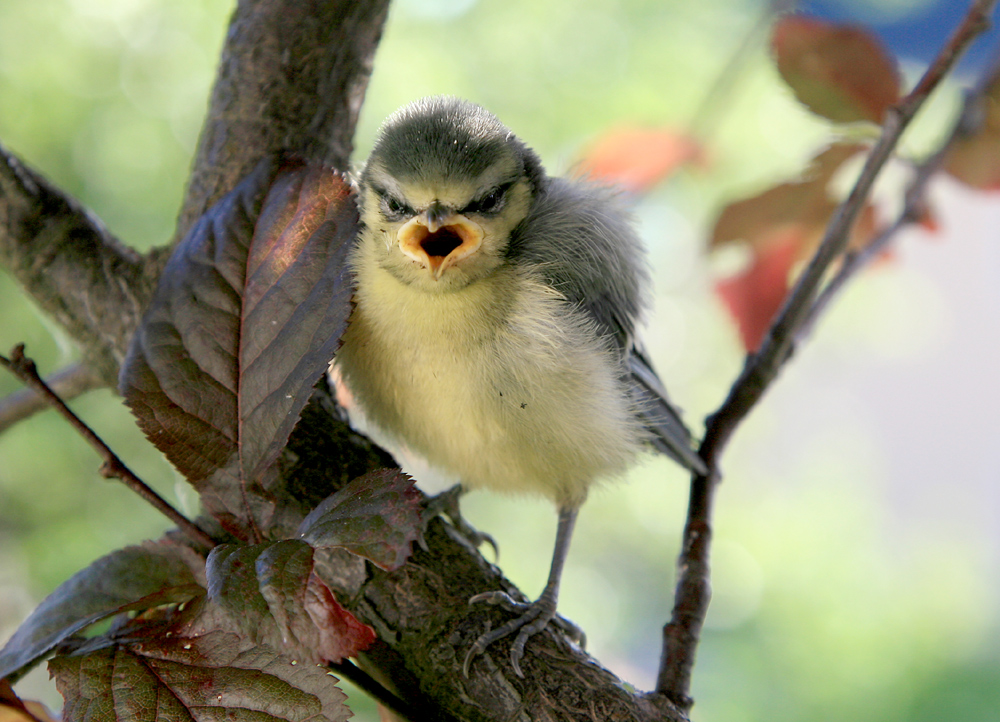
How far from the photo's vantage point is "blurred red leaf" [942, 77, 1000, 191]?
2.31 feet

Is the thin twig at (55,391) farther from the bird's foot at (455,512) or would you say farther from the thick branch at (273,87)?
the bird's foot at (455,512)

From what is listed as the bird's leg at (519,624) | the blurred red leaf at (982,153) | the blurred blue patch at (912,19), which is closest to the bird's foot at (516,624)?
the bird's leg at (519,624)

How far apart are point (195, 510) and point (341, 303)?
1.10 ft

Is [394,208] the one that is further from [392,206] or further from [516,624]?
[516,624]

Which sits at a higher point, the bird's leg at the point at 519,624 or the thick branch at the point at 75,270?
the thick branch at the point at 75,270

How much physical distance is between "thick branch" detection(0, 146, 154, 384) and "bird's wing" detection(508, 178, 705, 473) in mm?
284

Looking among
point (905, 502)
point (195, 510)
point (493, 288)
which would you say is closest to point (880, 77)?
point (493, 288)

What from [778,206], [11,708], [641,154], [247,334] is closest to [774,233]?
[778,206]

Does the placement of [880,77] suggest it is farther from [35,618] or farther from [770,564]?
[770,564]

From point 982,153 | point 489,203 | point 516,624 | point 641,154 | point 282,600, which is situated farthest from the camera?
point 641,154

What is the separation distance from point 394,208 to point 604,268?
0.17m

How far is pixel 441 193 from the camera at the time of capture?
1.90 feet

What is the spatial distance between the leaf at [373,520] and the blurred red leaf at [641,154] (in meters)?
0.61

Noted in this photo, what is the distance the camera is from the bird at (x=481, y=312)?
581 millimetres
